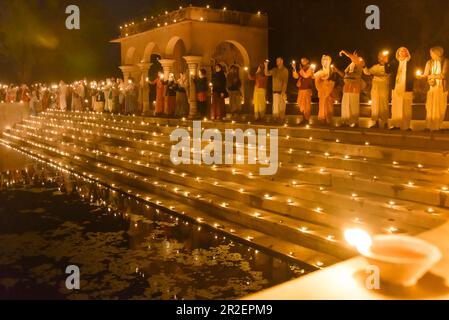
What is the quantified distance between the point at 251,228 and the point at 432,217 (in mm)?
2788

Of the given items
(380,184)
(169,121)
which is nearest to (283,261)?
(380,184)

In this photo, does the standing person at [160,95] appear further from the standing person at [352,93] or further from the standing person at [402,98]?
the standing person at [402,98]

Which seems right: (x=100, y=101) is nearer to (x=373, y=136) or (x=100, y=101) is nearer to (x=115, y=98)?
(x=115, y=98)

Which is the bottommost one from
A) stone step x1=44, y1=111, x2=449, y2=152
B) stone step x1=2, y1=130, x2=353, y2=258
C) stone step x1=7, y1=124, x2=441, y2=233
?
stone step x1=2, y1=130, x2=353, y2=258

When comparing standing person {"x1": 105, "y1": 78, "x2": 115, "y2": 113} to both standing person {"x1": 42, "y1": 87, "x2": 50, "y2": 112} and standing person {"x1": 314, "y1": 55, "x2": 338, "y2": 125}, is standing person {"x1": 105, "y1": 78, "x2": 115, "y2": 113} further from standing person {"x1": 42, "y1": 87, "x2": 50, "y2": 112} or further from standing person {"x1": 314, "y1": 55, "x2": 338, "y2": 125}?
standing person {"x1": 314, "y1": 55, "x2": 338, "y2": 125}

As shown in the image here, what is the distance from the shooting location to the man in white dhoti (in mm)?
9562

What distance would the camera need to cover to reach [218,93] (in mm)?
14727

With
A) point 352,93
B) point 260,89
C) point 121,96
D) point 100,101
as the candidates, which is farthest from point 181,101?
point 100,101

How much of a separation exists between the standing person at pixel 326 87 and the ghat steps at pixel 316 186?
4.00ft

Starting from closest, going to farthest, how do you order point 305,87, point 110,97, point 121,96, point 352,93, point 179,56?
1. point 352,93
2. point 305,87
3. point 121,96
4. point 110,97
5. point 179,56

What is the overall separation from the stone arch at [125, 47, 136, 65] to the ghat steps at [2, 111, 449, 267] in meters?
10.4

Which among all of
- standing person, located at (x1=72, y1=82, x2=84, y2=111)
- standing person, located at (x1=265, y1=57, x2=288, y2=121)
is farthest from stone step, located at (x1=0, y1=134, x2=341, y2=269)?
standing person, located at (x1=72, y1=82, x2=84, y2=111)
